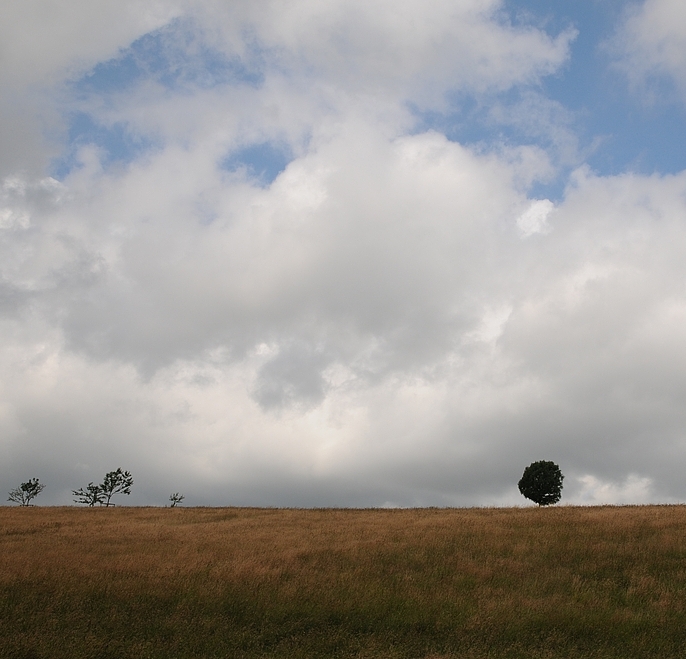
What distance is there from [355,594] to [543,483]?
39.4 m

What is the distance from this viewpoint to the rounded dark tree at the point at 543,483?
49.6 m

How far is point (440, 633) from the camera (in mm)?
12344

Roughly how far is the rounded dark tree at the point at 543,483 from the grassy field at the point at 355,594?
2705 centimetres

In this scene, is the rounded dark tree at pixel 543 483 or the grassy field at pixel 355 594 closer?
the grassy field at pixel 355 594

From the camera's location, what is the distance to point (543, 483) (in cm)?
4947

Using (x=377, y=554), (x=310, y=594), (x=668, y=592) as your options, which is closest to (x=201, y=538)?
(x=377, y=554)

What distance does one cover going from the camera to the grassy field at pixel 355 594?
11625 millimetres

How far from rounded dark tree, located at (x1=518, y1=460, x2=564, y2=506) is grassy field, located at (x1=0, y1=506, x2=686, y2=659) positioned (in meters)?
27.1

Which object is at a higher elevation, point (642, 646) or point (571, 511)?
point (571, 511)

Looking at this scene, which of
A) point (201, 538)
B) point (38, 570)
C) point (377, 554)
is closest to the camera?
point (38, 570)

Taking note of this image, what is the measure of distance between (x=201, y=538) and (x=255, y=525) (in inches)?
209

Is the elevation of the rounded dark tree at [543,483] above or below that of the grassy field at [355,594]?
above

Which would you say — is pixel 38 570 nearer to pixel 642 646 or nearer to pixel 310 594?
pixel 310 594

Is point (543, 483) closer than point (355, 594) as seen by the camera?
No
